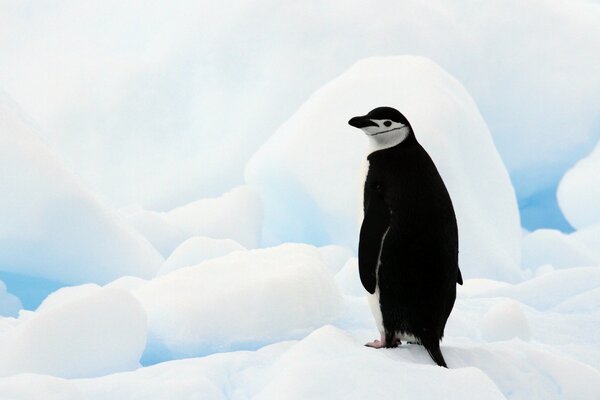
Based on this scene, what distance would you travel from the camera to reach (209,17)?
20.0ft

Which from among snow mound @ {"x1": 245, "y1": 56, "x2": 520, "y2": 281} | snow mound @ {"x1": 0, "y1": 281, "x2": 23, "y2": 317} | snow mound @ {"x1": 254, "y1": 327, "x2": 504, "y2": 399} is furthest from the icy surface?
snow mound @ {"x1": 254, "y1": 327, "x2": 504, "y2": 399}

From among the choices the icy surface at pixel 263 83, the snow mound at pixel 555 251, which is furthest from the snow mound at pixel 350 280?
the icy surface at pixel 263 83

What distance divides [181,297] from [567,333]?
3.93 feet

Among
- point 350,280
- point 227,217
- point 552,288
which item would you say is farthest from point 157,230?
point 552,288

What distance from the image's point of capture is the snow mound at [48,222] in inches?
117

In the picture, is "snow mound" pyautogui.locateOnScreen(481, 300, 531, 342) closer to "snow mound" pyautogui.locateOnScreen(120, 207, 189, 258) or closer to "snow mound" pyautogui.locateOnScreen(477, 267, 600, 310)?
"snow mound" pyautogui.locateOnScreen(477, 267, 600, 310)

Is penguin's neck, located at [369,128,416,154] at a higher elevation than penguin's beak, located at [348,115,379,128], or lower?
lower

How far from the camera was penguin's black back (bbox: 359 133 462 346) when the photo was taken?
62.7 inches

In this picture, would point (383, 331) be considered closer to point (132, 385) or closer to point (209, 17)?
point (132, 385)

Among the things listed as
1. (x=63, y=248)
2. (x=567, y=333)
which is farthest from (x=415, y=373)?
(x=63, y=248)

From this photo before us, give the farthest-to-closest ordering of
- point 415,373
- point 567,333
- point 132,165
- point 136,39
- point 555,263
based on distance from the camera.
→ point 136,39 → point 132,165 → point 555,263 → point 567,333 → point 415,373

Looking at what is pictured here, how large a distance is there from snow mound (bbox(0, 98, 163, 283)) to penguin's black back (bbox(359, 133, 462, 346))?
1.75 metres

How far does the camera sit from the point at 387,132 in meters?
1.67

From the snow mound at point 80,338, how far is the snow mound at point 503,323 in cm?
93
